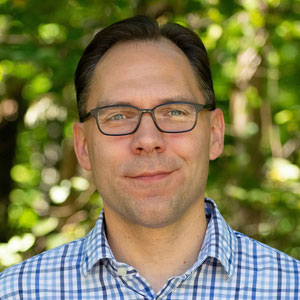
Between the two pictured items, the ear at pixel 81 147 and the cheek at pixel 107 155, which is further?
the ear at pixel 81 147

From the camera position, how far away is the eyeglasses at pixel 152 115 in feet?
7.77

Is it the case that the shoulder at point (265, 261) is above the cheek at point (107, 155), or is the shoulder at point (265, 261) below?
below

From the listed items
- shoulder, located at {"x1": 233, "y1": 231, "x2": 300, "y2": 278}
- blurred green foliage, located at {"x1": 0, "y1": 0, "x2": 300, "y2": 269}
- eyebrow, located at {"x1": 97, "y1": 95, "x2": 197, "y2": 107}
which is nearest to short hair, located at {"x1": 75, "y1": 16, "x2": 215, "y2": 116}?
eyebrow, located at {"x1": 97, "y1": 95, "x2": 197, "y2": 107}

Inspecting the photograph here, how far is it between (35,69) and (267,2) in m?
1.90

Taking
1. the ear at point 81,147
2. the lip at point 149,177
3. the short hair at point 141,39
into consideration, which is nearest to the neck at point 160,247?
the lip at point 149,177

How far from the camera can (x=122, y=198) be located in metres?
2.37

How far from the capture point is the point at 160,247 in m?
2.44

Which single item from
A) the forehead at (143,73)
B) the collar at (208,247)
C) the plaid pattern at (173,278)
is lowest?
the plaid pattern at (173,278)

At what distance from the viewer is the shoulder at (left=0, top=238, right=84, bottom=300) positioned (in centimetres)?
243

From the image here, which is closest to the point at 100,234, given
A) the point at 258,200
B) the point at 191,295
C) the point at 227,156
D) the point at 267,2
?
the point at 191,295

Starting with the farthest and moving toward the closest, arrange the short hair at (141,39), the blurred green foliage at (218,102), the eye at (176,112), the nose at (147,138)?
the blurred green foliage at (218,102) → the short hair at (141,39) → the eye at (176,112) → the nose at (147,138)

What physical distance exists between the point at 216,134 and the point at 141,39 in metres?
0.56

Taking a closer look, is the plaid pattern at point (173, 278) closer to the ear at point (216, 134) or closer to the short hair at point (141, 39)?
the ear at point (216, 134)

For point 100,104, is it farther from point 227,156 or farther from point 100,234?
point 227,156
